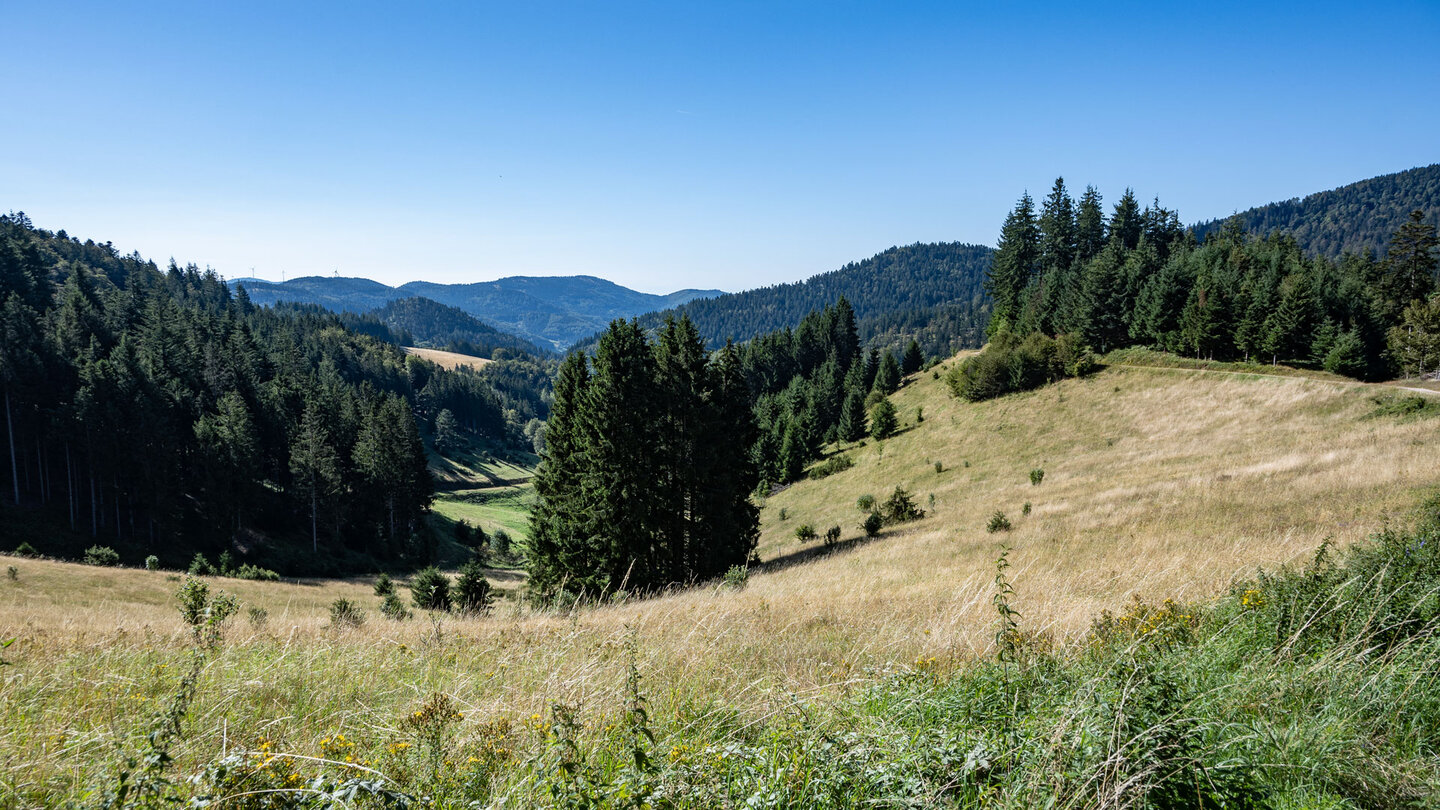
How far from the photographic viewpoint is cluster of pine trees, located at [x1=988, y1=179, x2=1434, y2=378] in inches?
1738

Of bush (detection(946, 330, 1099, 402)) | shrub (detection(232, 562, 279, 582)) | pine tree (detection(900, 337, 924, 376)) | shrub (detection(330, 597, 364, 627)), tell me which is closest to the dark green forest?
bush (detection(946, 330, 1099, 402))

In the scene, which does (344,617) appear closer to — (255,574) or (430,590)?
(430,590)

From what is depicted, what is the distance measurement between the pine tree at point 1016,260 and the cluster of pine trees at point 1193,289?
145 millimetres

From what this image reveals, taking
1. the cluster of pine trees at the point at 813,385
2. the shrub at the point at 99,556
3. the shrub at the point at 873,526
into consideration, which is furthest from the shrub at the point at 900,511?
the shrub at the point at 99,556

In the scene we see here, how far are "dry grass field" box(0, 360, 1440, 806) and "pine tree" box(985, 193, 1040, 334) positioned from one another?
4786cm

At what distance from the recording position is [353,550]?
58656 mm

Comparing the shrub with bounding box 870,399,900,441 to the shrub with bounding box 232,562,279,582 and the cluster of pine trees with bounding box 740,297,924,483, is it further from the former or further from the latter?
the shrub with bounding box 232,562,279,582

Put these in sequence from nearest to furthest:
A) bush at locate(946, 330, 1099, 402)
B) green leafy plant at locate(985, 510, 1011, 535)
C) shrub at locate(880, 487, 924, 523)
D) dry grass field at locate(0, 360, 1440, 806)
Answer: dry grass field at locate(0, 360, 1440, 806) → green leafy plant at locate(985, 510, 1011, 535) → shrub at locate(880, 487, 924, 523) → bush at locate(946, 330, 1099, 402)

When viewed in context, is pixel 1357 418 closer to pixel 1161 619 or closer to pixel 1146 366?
pixel 1146 366

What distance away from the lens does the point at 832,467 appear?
5688 centimetres

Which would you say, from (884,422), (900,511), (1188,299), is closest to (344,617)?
(900,511)

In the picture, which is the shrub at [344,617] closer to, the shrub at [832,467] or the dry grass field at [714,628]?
the dry grass field at [714,628]

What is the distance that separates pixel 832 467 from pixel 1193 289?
35363mm

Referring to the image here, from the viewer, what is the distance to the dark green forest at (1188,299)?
4369cm
